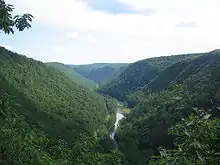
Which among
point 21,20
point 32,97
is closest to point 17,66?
point 32,97

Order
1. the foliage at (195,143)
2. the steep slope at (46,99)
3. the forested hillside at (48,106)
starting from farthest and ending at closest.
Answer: the steep slope at (46,99) < the forested hillside at (48,106) < the foliage at (195,143)

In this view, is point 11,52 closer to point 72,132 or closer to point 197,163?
point 72,132

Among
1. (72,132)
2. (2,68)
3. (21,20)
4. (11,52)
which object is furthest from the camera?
(11,52)

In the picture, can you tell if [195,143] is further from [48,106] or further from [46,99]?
[46,99]

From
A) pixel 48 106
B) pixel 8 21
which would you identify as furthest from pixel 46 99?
pixel 8 21

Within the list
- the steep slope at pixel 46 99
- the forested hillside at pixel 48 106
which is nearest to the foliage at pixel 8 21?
the forested hillside at pixel 48 106

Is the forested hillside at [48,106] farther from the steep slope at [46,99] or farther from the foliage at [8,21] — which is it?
the foliage at [8,21]

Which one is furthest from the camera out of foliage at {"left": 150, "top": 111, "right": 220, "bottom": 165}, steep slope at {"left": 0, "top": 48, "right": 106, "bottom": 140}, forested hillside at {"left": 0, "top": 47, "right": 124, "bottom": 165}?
steep slope at {"left": 0, "top": 48, "right": 106, "bottom": 140}

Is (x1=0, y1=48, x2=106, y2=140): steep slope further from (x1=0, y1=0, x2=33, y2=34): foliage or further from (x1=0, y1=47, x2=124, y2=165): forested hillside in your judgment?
(x1=0, y1=0, x2=33, y2=34): foliage

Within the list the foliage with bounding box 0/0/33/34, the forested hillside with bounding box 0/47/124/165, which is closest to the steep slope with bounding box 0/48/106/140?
the forested hillside with bounding box 0/47/124/165
